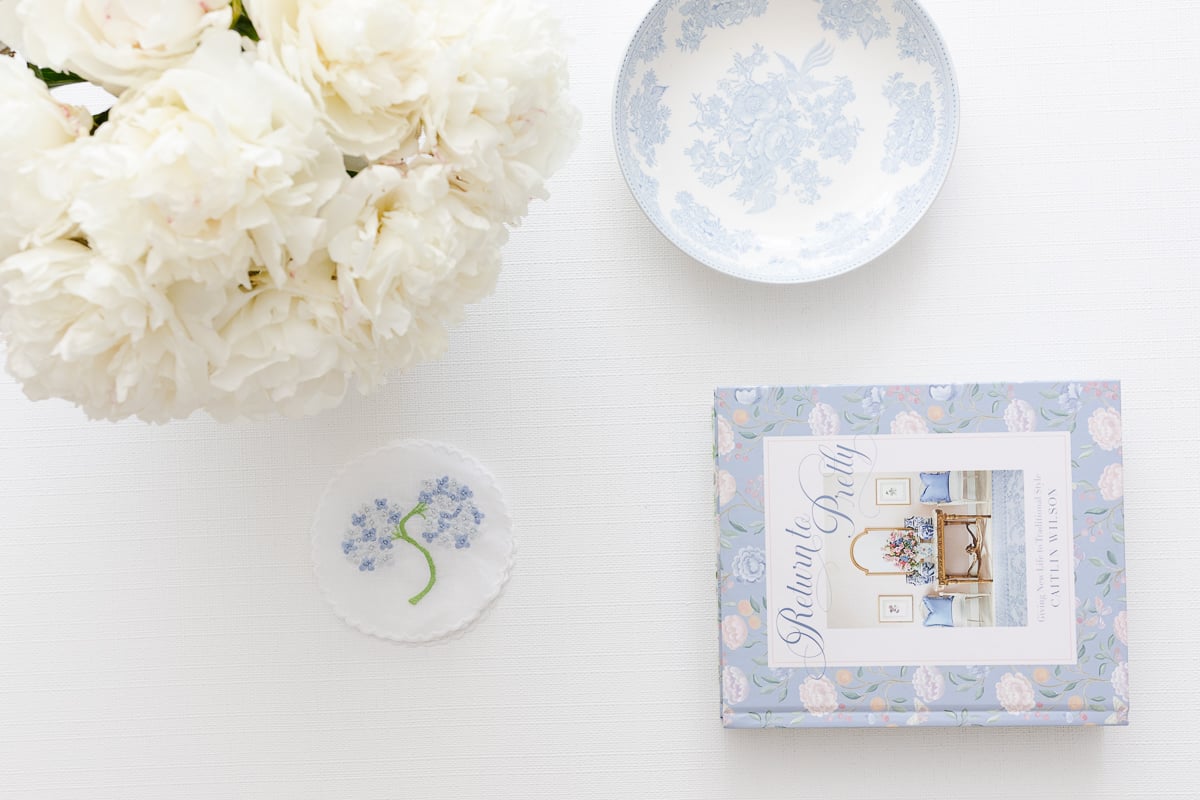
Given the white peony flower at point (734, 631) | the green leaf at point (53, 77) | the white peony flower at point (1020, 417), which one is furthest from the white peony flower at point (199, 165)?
the white peony flower at point (1020, 417)

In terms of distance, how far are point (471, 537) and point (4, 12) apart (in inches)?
21.7

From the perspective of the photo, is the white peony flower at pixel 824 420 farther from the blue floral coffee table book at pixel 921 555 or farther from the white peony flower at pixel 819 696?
the white peony flower at pixel 819 696

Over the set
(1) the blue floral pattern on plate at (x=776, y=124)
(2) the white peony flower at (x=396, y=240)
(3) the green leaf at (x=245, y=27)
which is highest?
(1) the blue floral pattern on plate at (x=776, y=124)

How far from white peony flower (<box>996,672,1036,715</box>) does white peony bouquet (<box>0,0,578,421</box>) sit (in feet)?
2.07

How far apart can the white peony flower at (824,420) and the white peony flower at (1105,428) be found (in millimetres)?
230

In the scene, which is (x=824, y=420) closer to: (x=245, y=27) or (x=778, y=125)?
(x=778, y=125)

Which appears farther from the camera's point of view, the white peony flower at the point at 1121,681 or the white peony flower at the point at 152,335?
the white peony flower at the point at 1121,681

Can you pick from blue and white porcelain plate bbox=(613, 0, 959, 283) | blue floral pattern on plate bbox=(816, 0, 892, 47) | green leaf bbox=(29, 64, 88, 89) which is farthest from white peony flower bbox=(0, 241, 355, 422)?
blue floral pattern on plate bbox=(816, 0, 892, 47)

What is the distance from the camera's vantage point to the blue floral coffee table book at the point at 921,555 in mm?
850

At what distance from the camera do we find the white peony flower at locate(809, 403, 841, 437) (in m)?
0.86

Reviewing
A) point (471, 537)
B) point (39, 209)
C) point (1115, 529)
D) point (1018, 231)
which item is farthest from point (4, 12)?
point (1115, 529)

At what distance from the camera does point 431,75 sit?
0.52m

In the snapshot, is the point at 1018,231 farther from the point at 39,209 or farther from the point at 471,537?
the point at 39,209

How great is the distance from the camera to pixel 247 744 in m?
0.91
